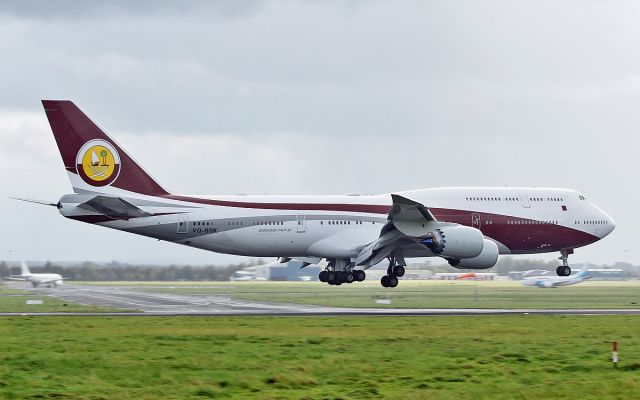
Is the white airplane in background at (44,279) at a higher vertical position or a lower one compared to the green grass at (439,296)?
higher

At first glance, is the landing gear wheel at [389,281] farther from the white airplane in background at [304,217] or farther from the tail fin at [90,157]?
the tail fin at [90,157]

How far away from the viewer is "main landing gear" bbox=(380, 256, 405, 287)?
56531 mm

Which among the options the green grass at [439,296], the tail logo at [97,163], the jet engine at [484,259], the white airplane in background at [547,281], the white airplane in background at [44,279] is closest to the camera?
the green grass at [439,296]

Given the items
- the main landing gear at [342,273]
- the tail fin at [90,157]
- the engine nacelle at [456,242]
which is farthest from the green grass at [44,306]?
the engine nacelle at [456,242]

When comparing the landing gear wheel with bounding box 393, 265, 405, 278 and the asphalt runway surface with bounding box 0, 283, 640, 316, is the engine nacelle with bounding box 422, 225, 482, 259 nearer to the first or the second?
the landing gear wheel with bounding box 393, 265, 405, 278

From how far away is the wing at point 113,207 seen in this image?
50.5 metres

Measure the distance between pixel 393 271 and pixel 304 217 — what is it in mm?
6184

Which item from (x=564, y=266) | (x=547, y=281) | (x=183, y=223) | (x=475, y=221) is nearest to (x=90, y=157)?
(x=183, y=223)

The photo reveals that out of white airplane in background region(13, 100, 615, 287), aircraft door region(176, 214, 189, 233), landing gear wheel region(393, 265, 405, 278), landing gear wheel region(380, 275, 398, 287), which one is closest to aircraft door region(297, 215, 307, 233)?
white airplane in background region(13, 100, 615, 287)

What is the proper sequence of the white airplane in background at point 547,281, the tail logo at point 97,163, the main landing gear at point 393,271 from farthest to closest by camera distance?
the white airplane in background at point 547,281, the main landing gear at point 393,271, the tail logo at point 97,163

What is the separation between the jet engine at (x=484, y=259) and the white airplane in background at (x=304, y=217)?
0.05 metres

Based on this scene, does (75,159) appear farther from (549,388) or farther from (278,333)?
(549,388)

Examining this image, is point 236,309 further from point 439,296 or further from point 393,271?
point 439,296

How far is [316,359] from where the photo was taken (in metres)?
25.8
